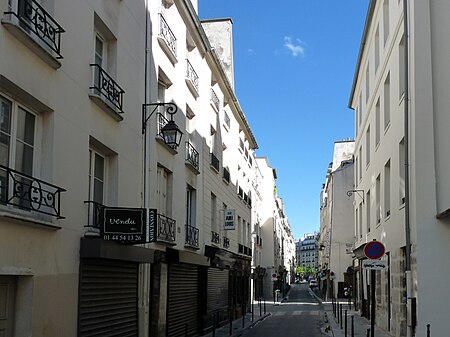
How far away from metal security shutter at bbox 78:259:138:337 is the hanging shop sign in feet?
2.01

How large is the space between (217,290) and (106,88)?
1377 cm

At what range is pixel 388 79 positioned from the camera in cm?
1995

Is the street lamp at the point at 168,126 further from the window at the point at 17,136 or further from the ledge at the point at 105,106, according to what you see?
the window at the point at 17,136

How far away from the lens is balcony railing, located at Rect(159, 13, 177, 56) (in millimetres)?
15625

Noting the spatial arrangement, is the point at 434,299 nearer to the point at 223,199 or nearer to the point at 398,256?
the point at 398,256

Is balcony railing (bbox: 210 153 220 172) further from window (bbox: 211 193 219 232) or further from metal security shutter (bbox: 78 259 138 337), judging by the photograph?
metal security shutter (bbox: 78 259 138 337)

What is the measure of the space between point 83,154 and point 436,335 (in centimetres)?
894

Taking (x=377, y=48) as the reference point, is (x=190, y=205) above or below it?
below

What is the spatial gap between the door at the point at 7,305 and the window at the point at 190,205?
11280 mm

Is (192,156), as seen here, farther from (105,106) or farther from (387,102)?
(105,106)

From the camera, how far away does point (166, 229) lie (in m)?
15.9

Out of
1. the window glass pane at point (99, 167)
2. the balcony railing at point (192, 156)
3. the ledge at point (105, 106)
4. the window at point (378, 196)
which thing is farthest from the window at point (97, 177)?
the window at point (378, 196)

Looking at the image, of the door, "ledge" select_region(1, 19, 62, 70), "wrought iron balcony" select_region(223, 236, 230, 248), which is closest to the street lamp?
"ledge" select_region(1, 19, 62, 70)

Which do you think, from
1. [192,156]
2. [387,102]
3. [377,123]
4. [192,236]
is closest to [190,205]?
[192,236]
